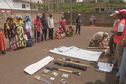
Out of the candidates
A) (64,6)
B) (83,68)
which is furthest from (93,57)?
(64,6)

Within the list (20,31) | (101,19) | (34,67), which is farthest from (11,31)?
(101,19)

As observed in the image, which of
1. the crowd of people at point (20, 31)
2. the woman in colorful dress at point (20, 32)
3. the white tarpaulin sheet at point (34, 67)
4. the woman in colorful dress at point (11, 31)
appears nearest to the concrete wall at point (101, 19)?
the crowd of people at point (20, 31)

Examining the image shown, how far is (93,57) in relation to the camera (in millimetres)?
4910

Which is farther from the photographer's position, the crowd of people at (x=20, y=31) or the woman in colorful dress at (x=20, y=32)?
the woman in colorful dress at (x=20, y=32)

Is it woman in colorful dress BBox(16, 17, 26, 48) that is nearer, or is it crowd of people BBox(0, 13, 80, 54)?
crowd of people BBox(0, 13, 80, 54)

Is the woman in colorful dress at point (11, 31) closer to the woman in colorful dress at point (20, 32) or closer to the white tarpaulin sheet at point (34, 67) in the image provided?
the woman in colorful dress at point (20, 32)

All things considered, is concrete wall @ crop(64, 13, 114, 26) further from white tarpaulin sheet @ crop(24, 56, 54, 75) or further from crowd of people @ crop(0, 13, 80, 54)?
white tarpaulin sheet @ crop(24, 56, 54, 75)

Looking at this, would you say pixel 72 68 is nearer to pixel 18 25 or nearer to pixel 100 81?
pixel 100 81

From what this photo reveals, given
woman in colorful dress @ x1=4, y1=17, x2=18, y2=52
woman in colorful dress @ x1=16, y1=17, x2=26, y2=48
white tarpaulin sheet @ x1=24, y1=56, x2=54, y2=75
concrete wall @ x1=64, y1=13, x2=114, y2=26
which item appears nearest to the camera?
white tarpaulin sheet @ x1=24, y1=56, x2=54, y2=75

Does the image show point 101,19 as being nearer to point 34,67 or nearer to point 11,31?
point 11,31

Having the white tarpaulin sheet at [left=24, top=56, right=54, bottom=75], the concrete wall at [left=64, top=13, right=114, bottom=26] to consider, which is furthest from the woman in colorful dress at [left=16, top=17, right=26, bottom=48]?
the concrete wall at [left=64, top=13, right=114, bottom=26]

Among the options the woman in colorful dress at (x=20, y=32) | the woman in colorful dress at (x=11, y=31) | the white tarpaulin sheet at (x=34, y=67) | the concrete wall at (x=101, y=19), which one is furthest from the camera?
the concrete wall at (x=101, y=19)

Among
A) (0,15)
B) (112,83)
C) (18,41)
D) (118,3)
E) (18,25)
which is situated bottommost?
(112,83)

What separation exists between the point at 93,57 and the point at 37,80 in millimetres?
→ 2769
